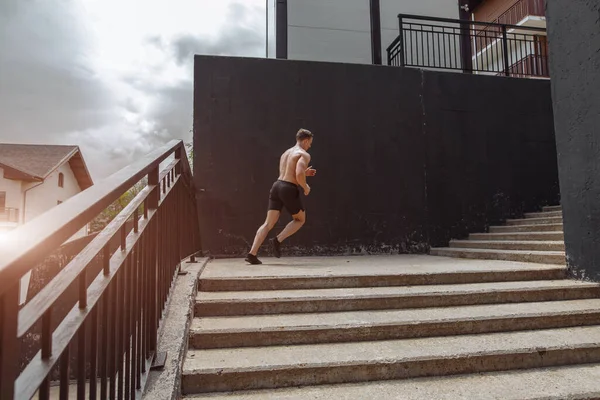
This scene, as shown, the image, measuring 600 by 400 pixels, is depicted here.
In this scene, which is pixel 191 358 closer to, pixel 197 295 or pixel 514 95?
pixel 197 295

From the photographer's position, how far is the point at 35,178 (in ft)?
81.2

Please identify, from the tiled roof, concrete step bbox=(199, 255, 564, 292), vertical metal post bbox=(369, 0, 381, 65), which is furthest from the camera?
the tiled roof

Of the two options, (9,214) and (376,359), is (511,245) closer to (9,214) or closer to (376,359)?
(376,359)

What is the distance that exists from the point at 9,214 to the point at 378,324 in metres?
26.4

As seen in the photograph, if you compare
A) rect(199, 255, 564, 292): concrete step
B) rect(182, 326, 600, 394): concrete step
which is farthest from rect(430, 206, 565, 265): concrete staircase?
rect(182, 326, 600, 394): concrete step

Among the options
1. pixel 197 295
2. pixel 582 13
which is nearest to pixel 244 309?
pixel 197 295

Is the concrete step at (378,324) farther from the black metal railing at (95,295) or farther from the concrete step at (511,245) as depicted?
the concrete step at (511,245)

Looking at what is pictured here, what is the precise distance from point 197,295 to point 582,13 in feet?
14.5

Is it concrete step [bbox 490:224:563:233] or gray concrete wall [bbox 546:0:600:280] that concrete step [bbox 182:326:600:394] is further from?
concrete step [bbox 490:224:563:233]

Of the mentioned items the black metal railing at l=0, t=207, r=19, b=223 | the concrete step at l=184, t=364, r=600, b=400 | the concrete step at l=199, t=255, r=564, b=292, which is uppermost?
the black metal railing at l=0, t=207, r=19, b=223

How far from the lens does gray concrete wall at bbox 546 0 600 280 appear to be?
391 cm

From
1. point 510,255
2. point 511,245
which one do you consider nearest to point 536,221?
point 511,245

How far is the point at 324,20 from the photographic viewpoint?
30.6ft

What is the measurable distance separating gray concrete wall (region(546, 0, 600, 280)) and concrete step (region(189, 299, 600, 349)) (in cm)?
83
